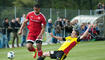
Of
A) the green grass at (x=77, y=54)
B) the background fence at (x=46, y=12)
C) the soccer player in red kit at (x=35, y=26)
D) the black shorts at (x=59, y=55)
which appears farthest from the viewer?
the background fence at (x=46, y=12)

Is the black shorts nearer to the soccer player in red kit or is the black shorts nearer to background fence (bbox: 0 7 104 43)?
the soccer player in red kit

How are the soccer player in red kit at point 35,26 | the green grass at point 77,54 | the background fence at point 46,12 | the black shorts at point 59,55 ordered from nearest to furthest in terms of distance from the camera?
the black shorts at point 59,55 → the soccer player in red kit at point 35,26 → the green grass at point 77,54 → the background fence at point 46,12

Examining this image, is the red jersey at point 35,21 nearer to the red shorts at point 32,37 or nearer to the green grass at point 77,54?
the red shorts at point 32,37

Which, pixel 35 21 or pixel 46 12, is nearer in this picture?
pixel 35 21

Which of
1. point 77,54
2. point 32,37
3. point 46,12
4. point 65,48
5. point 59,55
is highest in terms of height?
point 46,12

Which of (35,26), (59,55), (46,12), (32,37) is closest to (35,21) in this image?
(35,26)

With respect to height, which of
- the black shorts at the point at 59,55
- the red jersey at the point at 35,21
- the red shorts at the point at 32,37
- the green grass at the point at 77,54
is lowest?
the green grass at the point at 77,54

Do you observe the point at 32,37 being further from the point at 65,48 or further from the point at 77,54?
the point at 77,54

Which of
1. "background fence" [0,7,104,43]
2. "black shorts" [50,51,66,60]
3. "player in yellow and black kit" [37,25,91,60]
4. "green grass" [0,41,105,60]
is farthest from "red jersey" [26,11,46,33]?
"background fence" [0,7,104,43]

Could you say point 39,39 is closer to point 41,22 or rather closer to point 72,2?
point 41,22

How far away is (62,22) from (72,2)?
1341 inches

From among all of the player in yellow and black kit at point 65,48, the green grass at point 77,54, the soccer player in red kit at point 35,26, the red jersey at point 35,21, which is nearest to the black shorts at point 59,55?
the player in yellow and black kit at point 65,48

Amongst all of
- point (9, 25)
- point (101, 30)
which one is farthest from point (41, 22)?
point (101, 30)

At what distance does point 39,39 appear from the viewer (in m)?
15.4
